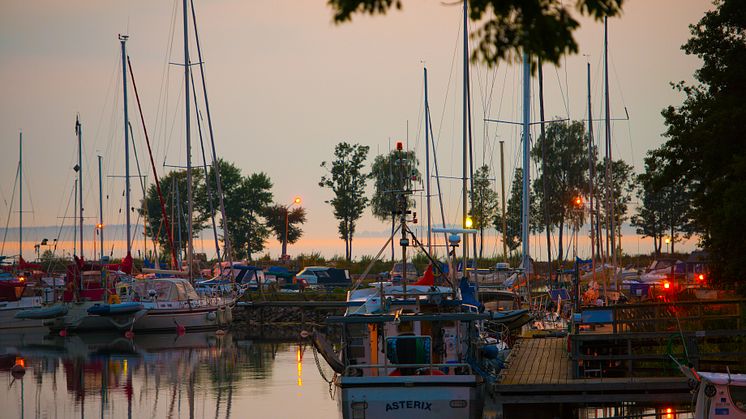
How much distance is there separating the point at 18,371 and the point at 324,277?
44.8 m

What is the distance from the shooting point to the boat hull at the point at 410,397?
78.2ft

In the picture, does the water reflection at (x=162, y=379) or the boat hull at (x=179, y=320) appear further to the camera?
the boat hull at (x=179, y=320)

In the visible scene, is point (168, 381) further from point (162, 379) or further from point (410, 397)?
point (410, 397)

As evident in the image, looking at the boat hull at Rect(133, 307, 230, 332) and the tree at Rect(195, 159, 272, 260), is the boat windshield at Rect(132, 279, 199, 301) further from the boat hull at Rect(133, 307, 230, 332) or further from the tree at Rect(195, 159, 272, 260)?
the tree at Rect(195, 159, 272, 260)

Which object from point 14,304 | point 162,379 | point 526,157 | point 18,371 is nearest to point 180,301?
point 14,304

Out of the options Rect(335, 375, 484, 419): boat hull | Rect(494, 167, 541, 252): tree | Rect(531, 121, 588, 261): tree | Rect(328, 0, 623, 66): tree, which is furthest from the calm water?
Rect(531, 121, 588, 261): tree

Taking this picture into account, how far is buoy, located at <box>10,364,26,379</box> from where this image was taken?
42875 mm

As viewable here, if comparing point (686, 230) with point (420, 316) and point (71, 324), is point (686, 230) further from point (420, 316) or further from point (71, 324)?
point (420, 316)

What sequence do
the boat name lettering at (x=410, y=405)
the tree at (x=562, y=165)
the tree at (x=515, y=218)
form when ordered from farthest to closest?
the tree at (x=562, y=165) → the tree at (x=515, y=218) → the boat name lettering at (x=410, y=405)

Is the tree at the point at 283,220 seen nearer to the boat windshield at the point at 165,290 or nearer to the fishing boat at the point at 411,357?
the boat windshield at the point at 165,290

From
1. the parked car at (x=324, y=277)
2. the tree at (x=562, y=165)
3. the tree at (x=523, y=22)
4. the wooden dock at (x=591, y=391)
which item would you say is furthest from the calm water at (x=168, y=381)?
the tree at (x=562, y=165)

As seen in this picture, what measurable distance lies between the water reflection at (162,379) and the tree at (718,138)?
1326cm

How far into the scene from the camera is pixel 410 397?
939 inches

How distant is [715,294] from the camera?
5075cm
